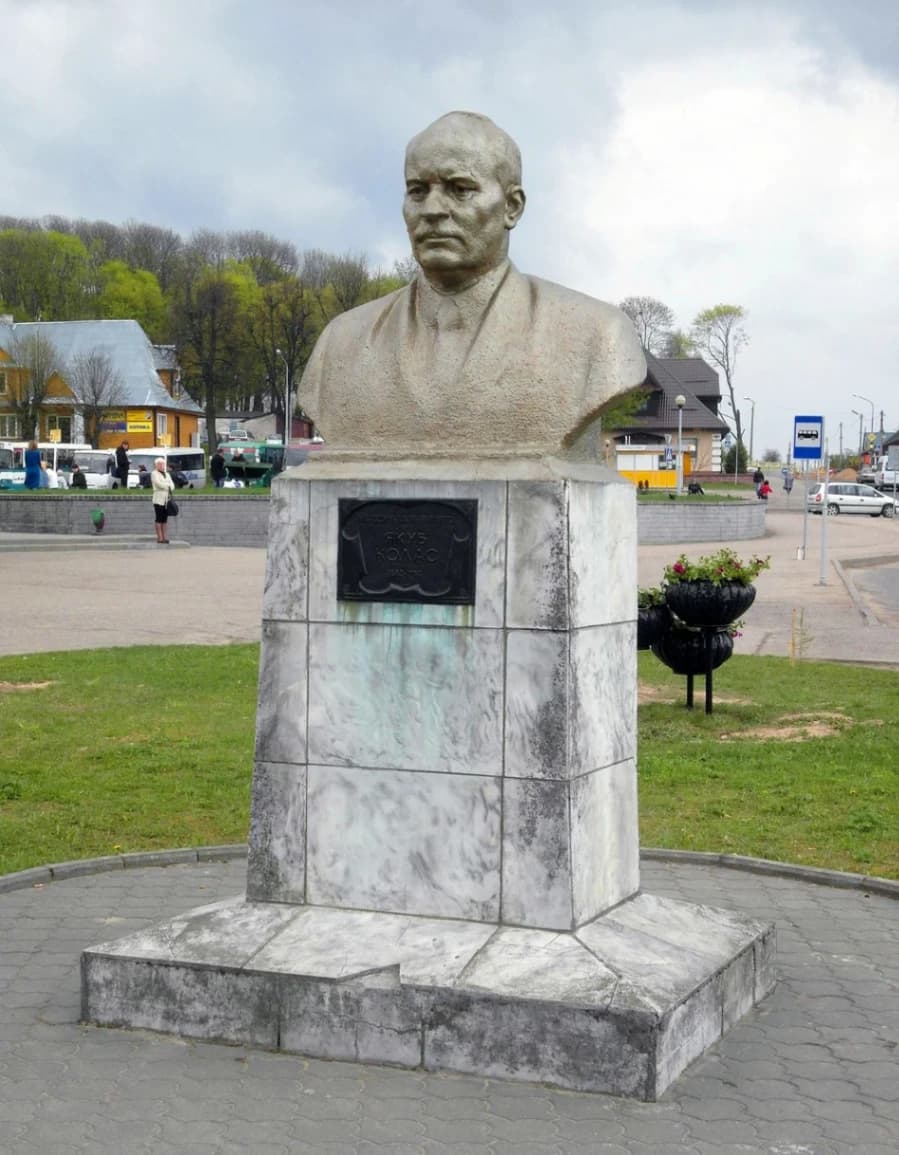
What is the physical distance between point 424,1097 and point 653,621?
25.2ft

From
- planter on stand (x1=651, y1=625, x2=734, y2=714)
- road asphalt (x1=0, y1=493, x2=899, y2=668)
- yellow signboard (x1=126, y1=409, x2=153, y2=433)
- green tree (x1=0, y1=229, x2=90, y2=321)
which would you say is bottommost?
road asphalt (x1=0, y1=493, x2=899, y2=668)

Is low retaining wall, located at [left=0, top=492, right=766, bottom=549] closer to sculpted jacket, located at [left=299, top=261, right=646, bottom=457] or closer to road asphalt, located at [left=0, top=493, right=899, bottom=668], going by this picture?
road asphalt, located at [left=0, top=493, right=899, bottom=668]

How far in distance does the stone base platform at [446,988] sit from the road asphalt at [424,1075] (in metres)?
0.08

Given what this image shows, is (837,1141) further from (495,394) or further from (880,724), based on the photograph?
(880,724)

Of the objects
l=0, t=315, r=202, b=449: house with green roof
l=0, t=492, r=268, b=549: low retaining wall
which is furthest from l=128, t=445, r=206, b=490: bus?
l=0, t=492, r=268, b=549: low retaining wall

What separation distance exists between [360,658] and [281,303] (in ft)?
256

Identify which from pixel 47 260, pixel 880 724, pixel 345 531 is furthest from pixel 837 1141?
pixel 47 260

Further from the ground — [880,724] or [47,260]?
[47,260]

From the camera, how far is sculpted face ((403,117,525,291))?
5.67 meters

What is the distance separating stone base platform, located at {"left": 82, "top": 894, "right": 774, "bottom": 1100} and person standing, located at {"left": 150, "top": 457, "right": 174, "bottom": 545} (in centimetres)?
2867

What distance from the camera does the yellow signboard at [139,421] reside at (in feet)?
270

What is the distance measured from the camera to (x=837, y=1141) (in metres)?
4.57

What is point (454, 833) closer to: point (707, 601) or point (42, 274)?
point (707, 601)

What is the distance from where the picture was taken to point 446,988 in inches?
200
